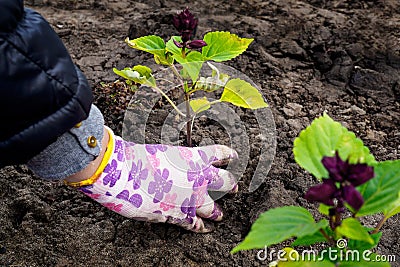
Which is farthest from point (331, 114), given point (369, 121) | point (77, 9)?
point (77, 9)

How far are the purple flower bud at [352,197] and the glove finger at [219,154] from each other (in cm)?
70

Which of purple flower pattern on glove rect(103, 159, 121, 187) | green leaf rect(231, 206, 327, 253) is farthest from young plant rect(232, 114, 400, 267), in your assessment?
purple flower pattern on glove rect(103, 159, 121, 187)

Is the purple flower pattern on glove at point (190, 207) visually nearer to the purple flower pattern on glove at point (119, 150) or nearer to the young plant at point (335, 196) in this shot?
the purple flower pattern on glove at point (119, 150)

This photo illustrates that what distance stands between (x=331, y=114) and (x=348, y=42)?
35cm

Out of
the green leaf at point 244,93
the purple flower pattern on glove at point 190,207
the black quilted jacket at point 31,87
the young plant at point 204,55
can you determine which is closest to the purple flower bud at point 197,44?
the young plant at point 204,55

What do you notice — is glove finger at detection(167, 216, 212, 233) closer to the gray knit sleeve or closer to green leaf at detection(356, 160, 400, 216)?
the gray knit sleeve

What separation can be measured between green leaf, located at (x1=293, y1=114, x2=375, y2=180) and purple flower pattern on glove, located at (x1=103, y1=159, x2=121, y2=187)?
52 centimetres

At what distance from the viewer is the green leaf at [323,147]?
738mm

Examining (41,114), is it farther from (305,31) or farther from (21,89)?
(305,31)

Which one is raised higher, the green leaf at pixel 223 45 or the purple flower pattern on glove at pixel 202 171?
the green leaf at pixel 223 45

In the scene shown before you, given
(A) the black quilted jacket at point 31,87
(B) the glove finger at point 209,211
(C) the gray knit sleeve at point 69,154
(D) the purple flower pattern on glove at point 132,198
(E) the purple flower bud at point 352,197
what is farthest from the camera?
(B) the glove finger at point 209,211

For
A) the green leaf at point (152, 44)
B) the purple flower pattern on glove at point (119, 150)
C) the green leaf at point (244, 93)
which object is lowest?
the purple flower pattern on glove at point (119, 150)

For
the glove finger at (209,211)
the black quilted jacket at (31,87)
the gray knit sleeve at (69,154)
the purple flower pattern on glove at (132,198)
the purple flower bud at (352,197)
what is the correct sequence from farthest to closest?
1. the glove finger at (209,211)
2. the purple flower pattern on glove at (132,198)
3. the gray knit sleeve at (69,154)
4. the black quilted jacket at (31,87)
5. the purple flower bud at (352,197)

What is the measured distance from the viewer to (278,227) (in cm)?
69
